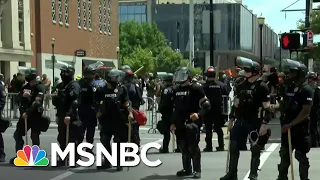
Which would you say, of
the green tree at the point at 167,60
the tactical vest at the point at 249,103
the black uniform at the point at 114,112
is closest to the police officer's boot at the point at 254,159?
the tactical vest at the point at 249,103

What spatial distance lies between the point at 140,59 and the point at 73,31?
17.7 meters

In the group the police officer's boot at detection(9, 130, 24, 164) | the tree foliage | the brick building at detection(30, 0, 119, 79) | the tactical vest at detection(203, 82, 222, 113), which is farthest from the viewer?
the tree foliage

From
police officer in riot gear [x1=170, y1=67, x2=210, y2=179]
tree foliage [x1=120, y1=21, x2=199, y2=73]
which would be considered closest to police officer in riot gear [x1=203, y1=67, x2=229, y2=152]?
police officer in riot gear [x1=170, y1=67, x2=210, y2=179]

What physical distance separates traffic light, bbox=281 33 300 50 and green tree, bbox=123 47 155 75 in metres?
58.5

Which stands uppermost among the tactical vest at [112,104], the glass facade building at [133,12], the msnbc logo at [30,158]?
the glass facade building at [133,12]

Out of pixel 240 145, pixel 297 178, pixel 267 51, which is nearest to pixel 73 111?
pixel 240 145

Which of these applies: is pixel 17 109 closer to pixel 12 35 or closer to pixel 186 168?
pixel 186 168

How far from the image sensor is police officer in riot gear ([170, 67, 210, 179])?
973 cm

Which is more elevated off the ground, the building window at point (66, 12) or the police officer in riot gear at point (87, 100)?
the building window at point (66, 12)

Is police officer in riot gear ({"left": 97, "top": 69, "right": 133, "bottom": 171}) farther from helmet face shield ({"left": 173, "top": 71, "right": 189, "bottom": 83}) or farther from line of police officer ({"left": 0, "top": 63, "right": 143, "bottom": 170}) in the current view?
helmet face shield ({"left": 173, "top": 71, "right": 189, "bottom": 83})

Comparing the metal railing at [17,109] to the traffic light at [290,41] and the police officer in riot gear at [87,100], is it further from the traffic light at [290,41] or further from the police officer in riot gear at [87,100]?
the police officer in riot gear at [87,100]

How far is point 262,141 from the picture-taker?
9.02m

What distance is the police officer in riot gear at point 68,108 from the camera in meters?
10.8

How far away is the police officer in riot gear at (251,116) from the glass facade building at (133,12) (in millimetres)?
105587
